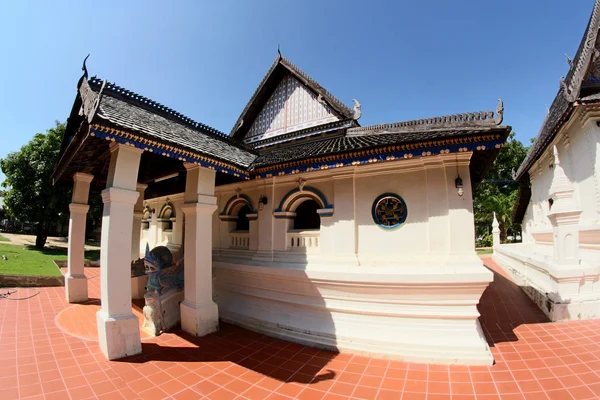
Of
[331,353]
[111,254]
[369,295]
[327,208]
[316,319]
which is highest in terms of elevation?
[327,208]

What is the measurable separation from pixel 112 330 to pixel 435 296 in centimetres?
604

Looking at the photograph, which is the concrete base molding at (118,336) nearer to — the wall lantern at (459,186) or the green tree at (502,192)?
the wall lantern at (459,186)

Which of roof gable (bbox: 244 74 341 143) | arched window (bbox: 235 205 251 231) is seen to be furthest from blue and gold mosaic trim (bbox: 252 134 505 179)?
roof gable (bbox: 244 74 341 143)

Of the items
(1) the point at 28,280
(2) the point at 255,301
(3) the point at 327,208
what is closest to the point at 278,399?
(2) the point at 255,301

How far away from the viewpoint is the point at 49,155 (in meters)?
17.5

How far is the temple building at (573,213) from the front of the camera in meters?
6.76

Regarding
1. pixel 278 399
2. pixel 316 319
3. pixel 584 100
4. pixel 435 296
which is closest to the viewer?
pixel 278 399

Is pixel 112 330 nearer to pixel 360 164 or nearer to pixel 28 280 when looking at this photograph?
pixel 360 164

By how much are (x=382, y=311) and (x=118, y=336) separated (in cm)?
501

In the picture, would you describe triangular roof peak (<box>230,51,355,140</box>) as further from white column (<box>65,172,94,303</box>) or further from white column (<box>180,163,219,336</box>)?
white column (<box>65,172,94,303</box>)

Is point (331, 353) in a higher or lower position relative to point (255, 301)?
lower

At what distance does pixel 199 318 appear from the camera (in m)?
6.04

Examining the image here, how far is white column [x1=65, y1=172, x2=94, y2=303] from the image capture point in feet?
27.0

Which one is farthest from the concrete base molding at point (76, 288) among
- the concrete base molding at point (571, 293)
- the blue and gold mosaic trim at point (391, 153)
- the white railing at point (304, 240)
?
the concrete base molding at point (571, 293)
